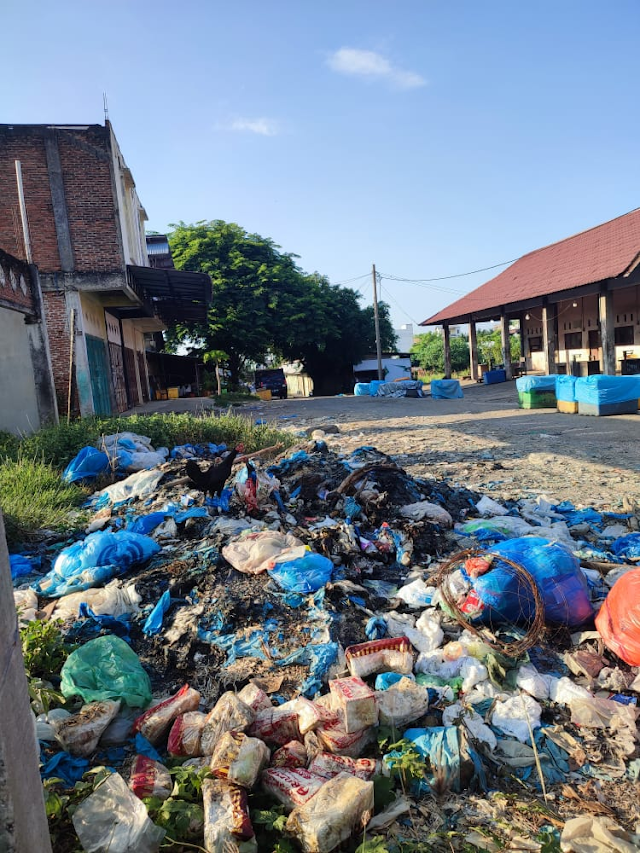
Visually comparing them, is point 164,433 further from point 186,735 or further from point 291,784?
point 291,784

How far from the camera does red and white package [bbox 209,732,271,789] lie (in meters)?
1.94

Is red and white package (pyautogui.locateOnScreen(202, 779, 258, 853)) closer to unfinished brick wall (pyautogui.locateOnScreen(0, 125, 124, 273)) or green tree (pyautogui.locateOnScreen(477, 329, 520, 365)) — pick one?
unfinished brick wall (pyautogui.locateOnScreen(0, 125, 124, 273))

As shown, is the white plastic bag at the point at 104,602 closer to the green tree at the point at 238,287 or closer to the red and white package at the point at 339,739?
the red and white package at the point at 339,739

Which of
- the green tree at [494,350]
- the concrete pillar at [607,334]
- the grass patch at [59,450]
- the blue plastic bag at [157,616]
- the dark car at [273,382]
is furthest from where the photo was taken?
the green tree at [494,350]

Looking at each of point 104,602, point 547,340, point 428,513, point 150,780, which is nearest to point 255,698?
point 150,780

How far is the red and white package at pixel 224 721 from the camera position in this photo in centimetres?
217

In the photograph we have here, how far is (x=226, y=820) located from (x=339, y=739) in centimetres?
53

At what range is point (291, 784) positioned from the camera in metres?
1.95

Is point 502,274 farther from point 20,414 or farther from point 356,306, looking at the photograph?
point 20,414

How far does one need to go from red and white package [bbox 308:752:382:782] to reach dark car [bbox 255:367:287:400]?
28.8 meters

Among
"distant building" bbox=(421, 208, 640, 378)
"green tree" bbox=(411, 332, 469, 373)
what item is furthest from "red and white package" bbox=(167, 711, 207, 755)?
"green tree" bbox=(411, 332, 469, 373)

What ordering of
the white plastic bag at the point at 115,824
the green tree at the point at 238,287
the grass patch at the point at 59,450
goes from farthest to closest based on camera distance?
the green tree at the point at 238,287 → the grass patch at the point at 59,450 → the white plastic bag at the point at 115,824

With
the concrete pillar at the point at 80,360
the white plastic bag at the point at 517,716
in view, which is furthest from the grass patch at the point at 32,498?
the concrete pillar at the point at 80,360

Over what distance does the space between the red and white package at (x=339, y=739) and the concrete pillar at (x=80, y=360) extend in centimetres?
1050
